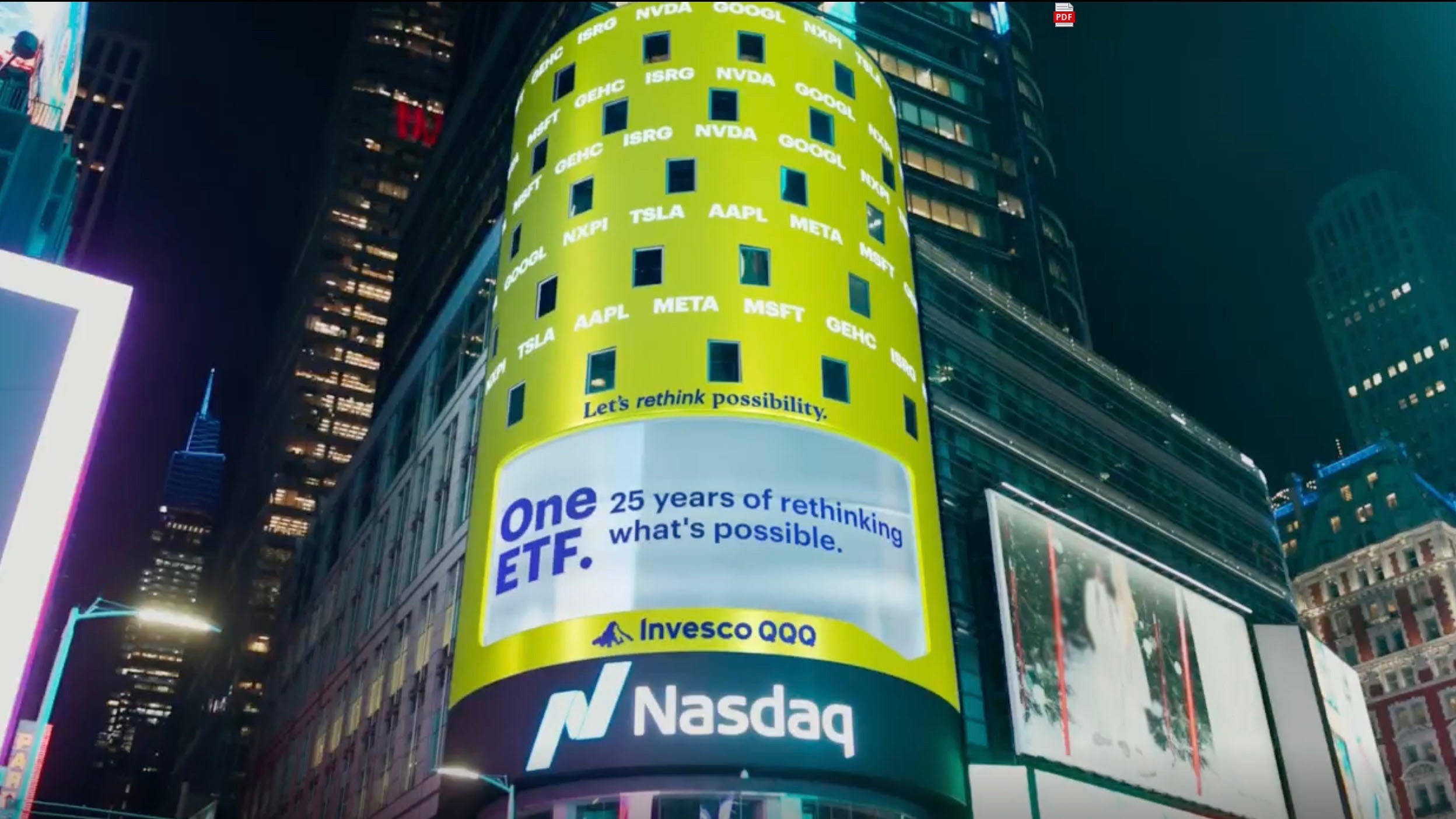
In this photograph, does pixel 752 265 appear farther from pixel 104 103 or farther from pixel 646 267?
pixel 104 103

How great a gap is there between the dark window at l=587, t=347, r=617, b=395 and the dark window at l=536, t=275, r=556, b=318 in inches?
146

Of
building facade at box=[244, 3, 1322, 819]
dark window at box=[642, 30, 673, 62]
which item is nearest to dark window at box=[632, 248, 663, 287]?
building facade at box=[244, 3, 1322, 819]

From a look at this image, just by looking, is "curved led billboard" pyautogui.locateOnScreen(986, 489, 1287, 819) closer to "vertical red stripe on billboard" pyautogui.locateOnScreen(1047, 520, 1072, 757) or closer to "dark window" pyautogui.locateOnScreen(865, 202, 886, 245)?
"vertical red stripe on billboard" pyautogui.locateOnScreen(1047, 520, 1072, 757)

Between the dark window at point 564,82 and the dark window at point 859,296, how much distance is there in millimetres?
15029

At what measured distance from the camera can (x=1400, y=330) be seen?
7328 inches

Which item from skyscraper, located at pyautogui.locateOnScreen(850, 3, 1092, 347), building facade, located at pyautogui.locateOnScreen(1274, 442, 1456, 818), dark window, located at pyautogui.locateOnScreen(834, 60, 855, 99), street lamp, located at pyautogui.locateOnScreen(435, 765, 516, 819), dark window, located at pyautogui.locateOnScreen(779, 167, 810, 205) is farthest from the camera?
building facade, located at pyautogui.locateOnScreen(1274, 442, 1456, 818)

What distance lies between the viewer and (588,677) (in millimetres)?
34188

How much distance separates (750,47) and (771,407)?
17.6 m

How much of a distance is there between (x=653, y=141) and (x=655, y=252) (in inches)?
216

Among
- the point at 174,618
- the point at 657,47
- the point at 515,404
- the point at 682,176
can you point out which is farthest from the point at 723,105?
the point at 174,618

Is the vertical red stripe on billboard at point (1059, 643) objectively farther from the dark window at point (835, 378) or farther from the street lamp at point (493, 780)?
the street lamp at point (493, 780)

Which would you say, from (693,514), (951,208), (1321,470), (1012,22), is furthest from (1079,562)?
(1321,470)

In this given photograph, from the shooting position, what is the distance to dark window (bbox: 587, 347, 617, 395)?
39.1 m

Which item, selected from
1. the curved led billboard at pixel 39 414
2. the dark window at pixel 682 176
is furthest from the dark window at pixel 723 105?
the curved led billboard at pixel 39 414
